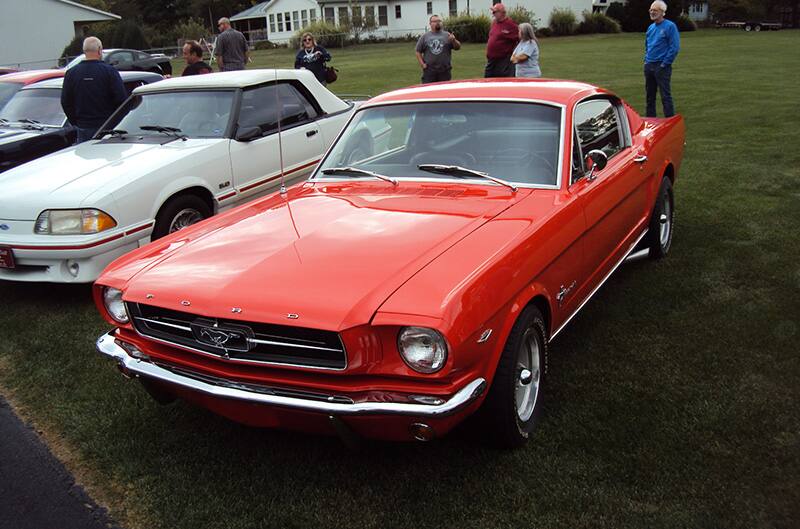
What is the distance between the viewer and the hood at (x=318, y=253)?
9.20 feet

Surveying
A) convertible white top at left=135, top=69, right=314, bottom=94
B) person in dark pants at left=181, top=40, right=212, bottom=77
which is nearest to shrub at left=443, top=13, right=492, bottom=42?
person in dark pants at left=181, top=40, right=212, bottom=77

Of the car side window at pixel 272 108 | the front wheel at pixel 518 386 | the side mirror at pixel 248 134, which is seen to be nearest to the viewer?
the front wheel at pixel 518 386

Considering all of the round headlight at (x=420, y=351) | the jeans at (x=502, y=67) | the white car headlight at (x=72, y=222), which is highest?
the jeans at (x=502, y=67)

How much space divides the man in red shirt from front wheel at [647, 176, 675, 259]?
5.64 metres

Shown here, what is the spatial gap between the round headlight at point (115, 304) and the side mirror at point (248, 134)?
123 inches

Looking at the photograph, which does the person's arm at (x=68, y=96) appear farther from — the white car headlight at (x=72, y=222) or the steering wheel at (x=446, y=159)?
the steering wheel at (x=446, y=159)

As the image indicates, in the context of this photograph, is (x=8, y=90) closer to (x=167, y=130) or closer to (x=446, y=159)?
(x=167, y=130)

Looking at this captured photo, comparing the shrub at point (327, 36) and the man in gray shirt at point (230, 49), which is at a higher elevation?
the shrub at point (327, 36)

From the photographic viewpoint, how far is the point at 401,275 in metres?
2.90

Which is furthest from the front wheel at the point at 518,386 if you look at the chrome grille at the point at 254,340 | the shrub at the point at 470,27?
the shrub at the point at 470,27

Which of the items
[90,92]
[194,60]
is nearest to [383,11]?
[194,60]

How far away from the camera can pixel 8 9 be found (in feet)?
118

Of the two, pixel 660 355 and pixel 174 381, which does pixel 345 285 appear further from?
pixel 660 355

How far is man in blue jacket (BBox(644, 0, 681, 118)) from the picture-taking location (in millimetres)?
10367
